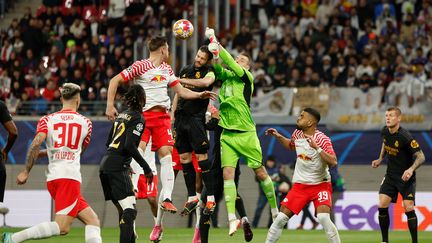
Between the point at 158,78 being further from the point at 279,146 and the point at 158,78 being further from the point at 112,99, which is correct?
the point at 279,146

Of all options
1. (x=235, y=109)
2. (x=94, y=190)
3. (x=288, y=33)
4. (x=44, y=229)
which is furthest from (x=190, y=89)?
(x=288, y=33)

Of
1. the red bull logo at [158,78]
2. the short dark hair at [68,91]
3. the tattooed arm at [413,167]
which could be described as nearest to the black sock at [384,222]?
the tattooed arm at [413,167]

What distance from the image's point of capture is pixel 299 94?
75.9ft

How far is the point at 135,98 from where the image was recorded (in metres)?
12.3

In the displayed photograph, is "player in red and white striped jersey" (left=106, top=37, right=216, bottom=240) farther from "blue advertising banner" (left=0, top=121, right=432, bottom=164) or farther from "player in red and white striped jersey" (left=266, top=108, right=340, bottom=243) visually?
"blue advertising banner" (left=0, top=121, right=432, bottom=164)

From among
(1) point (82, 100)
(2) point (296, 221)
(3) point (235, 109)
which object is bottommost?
(2) point (296, 221)

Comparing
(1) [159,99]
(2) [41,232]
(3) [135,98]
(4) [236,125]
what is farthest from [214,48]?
(2) [41,232]

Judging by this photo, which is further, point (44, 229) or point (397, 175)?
point (397, 175)

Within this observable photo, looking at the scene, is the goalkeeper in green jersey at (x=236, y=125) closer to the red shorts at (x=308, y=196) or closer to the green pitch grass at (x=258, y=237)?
the red shorts at (x=308, y=196)

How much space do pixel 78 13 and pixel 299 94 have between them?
329 inches

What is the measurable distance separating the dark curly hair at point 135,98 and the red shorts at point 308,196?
7.72ft

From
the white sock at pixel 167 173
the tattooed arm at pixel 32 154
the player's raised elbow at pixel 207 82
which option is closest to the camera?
the tattooed arm at pixel 32 154

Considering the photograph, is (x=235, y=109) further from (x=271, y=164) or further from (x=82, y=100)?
(x=82, y=100)

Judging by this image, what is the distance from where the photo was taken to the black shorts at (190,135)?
48.0ft
